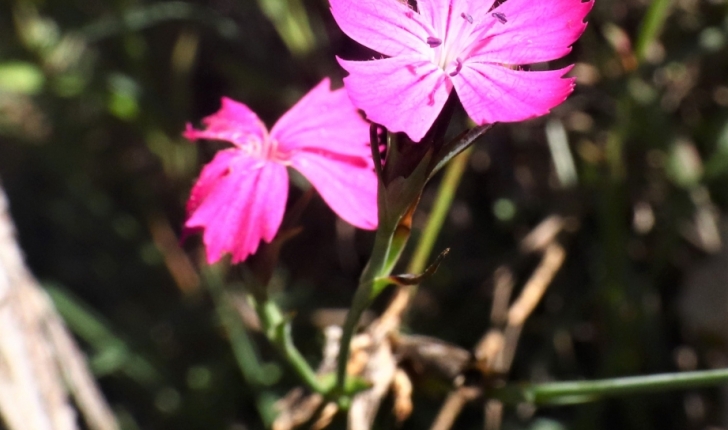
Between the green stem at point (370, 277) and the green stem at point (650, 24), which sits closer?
the green stem at point (370, 277)

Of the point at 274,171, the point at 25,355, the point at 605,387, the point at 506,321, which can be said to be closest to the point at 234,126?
the point at 274,171

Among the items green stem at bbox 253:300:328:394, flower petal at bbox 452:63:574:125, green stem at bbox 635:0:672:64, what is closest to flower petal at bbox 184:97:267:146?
green stem at bbox 253:300:328:394

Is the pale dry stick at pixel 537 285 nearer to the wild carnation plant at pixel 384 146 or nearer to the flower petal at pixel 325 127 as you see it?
the wild carnation plant at pixel 384 146

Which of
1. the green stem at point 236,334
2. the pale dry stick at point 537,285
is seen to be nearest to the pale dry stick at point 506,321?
the pale dry stick at point 537,285

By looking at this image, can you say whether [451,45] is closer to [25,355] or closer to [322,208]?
[25,355]

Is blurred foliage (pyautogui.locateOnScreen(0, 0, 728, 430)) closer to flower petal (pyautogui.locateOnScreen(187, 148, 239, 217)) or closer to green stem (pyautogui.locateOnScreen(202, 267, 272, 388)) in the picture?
green stem (pyautogui.locateOnScreen(202, 267, 272, 388))

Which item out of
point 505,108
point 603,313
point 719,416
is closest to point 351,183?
point 505,108
